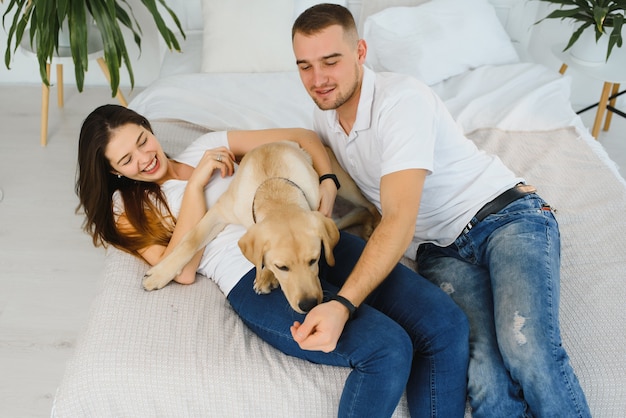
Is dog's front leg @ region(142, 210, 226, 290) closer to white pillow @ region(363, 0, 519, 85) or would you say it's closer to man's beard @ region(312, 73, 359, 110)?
man's beard @ region(312, 73, 359, 110)

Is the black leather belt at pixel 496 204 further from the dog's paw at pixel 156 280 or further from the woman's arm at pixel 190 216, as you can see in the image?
the dog's paw at pixel 156 280

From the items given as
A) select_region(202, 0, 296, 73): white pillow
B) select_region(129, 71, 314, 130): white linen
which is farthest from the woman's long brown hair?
select_region(202, 0, 296, 73): white pillow

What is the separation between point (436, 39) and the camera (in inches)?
124

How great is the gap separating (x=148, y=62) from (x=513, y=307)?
3.40 m

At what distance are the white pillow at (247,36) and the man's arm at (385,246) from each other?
1.79 metres

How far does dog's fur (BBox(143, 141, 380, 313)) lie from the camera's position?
1.56 metres

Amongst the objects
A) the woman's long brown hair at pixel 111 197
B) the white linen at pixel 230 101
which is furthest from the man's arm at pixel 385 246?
the white linen at pixel 230 101

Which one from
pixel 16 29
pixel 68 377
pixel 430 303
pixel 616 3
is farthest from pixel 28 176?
pixel 616 3

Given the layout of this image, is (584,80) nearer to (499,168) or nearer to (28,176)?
(499,168)

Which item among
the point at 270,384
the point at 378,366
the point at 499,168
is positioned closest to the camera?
the point at 378,366

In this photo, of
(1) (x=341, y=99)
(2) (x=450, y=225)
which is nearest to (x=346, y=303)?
(2) (x=450, y=225)

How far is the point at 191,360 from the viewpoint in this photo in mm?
1594

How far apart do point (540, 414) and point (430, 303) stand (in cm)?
41

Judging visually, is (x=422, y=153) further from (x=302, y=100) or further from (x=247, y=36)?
(x=247, y=36)
